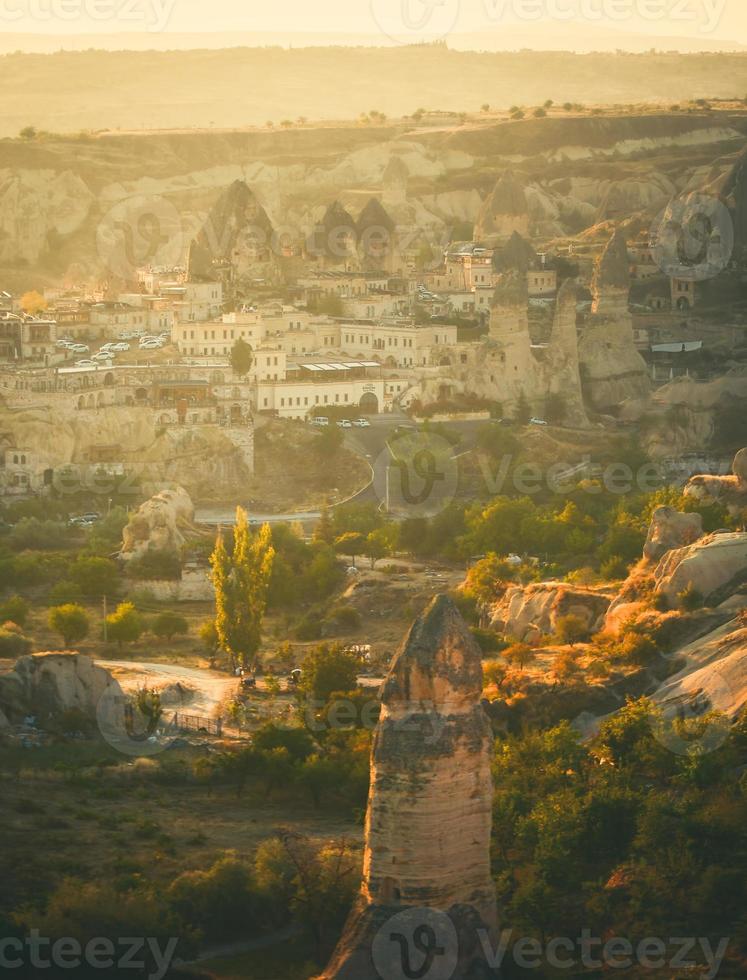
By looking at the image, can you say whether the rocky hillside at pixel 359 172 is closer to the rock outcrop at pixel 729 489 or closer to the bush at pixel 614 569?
the rock outcrop at pixel 729 489

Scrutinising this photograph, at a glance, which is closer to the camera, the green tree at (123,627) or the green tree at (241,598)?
the green tree at (241,598)

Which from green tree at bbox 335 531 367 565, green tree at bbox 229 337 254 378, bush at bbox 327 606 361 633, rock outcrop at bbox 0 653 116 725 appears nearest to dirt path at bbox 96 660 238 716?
rock outcrop at bbox 0 653 116 725

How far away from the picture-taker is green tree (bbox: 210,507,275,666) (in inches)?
1640

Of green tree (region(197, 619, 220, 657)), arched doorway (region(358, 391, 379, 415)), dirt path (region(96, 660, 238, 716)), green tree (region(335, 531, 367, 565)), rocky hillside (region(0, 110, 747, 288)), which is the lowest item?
dirt path (region(96, 660, 238, 716))

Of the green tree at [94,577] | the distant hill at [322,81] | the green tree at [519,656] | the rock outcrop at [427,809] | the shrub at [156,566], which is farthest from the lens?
the distant hill at [322,81]

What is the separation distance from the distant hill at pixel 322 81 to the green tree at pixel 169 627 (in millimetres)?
94926

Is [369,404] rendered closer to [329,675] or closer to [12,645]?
[12,645]

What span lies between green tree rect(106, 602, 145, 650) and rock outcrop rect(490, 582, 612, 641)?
6027 mm

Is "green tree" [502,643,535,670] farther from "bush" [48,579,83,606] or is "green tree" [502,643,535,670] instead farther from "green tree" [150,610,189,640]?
"bush" [48,579,83,606]

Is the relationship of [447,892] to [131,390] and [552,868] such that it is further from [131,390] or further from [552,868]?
[131,390]

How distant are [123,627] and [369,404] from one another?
19322 millimetres

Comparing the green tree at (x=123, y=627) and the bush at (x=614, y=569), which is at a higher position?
the bush at (x=614, y=569)

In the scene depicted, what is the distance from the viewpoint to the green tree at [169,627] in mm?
44562

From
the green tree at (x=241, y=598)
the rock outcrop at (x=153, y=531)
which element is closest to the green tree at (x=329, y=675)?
the green tree at (x=241, y=598)
